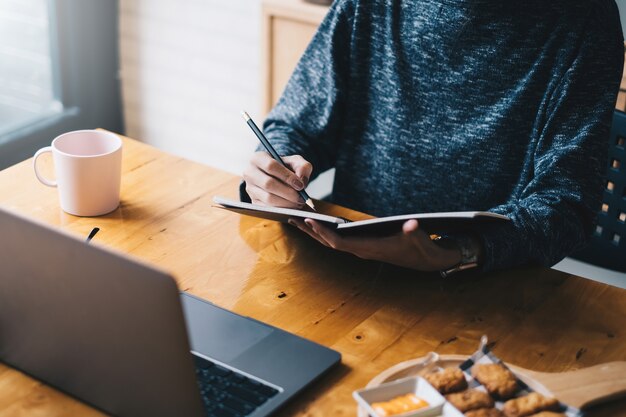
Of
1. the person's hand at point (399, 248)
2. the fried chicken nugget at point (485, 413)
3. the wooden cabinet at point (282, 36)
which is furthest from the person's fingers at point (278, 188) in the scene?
the wooden cabinet at point (282, 36)

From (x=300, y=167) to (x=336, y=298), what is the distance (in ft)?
0.90

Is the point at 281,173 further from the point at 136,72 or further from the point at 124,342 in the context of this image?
the point at 136,72

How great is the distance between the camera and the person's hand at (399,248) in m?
1.13

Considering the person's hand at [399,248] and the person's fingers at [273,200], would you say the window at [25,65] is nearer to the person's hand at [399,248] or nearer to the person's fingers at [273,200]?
the person's fingers at [273,200]

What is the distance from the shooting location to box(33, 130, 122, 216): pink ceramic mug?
1271mm

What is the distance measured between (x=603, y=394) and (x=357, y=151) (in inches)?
32.3

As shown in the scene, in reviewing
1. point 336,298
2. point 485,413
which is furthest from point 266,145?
point 485,413

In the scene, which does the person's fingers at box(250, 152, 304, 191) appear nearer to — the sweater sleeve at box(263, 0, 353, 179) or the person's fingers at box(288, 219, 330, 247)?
the person's fingers at box(288, 219, 330, 247)

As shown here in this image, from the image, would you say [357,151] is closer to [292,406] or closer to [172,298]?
[292,406]

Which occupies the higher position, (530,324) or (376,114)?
(376,114)

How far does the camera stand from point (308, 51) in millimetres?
1595

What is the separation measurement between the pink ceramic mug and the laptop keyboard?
44 centimetres

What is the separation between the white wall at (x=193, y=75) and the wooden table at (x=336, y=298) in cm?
164

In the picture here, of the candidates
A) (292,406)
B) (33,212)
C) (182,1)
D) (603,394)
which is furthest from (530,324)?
(182,1)
